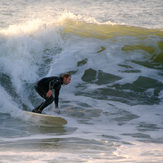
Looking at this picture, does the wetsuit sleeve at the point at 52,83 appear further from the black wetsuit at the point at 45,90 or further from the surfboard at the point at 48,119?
the surfboard at the point at 48,119

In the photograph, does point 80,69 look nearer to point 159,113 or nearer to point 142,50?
point 142,50

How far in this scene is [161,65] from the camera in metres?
11.2

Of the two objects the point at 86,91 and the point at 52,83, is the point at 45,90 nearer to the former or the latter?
the point at 52,83

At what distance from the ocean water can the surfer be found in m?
0.50

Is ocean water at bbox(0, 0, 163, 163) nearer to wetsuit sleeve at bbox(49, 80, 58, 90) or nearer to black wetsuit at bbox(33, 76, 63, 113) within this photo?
black wetsuit at bbox(33, 76, 63, 113)

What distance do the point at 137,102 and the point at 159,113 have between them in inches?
33.8

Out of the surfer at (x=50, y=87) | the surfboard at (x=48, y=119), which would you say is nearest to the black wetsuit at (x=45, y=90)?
the surfer at (x=50, y=87)

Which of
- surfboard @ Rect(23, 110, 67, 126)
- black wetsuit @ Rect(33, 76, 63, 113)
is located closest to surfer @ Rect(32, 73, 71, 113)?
black wetsuit @ Rect(33, 76, 63, 113)

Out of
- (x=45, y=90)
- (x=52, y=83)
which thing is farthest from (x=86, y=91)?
(x=52, y=83)

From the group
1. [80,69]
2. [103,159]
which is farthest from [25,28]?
[103,159]

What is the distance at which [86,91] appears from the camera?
9.36 metres

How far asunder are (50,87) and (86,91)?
2330 mm

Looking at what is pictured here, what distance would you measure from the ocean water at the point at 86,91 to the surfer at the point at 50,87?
499 mm

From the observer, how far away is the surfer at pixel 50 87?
721cm
